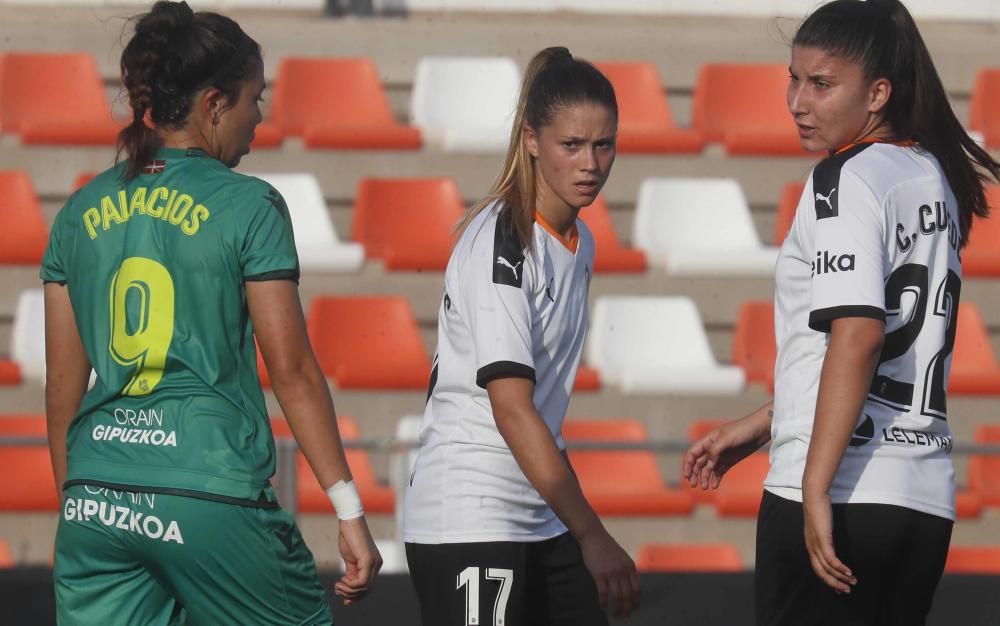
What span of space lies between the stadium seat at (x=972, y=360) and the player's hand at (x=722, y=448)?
3.99 m

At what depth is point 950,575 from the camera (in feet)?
14.5

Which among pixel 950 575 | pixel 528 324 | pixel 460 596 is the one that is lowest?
pixel 950 575

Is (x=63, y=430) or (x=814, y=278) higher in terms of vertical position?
(x=814, y=278)

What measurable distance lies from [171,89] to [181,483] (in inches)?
27.8

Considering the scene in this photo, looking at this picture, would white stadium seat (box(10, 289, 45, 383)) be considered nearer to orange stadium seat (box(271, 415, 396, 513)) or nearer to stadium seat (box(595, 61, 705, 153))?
orange stadium seat (box(271, 415, 396, 513))

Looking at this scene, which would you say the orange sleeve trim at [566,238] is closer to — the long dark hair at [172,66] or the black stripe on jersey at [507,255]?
the black stripe on jersey at [507,255]

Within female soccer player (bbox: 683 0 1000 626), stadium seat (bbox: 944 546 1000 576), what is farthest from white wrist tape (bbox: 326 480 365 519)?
stadium seat (bbox: 944 546 1000 576)

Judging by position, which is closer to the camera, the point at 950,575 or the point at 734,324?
the point at 950,575

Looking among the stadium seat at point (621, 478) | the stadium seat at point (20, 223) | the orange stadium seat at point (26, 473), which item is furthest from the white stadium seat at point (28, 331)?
the stadium seat at point (621, 478)

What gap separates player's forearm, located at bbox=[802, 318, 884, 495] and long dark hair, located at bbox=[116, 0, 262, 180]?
1181 mm

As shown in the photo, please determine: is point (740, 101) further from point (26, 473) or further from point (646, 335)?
point (26, 473)

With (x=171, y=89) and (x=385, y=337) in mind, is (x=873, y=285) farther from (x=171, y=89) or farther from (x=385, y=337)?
(x=385, y=337)

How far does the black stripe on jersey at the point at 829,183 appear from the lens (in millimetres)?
2650

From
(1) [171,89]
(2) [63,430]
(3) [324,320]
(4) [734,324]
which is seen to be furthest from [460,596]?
(4) [734,324]
